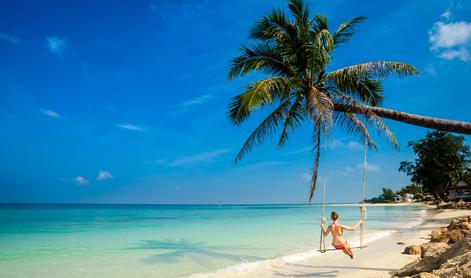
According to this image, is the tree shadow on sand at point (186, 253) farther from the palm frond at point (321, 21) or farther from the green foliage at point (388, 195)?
the green foliage at point (388, 195)

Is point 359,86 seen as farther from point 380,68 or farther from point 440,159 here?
point 440,159

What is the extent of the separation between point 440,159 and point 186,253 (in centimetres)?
4683

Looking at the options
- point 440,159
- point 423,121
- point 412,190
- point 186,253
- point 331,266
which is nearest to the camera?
point 423,121

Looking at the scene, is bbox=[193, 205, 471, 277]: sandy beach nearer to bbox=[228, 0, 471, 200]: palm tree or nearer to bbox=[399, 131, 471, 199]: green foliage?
bbox=[228, 0, 471, 200]: palm tree

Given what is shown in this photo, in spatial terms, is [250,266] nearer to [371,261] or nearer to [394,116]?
[371,261]

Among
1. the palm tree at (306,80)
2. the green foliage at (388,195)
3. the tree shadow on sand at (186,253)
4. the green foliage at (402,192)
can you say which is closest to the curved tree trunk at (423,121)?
the palm tree at (306,80)

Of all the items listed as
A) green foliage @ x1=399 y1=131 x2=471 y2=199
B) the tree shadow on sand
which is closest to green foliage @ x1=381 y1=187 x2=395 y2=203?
green foliage @ x1=399 y1=131 x2=471 y2=199

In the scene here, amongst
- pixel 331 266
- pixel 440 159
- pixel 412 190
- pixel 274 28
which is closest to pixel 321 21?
pixel 274 28

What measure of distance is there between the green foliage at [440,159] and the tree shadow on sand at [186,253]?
4403 centimetres

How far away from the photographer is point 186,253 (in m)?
11.9

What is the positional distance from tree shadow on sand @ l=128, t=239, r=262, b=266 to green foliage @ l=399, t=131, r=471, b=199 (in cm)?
4403

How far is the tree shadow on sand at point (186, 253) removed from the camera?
10375 mm

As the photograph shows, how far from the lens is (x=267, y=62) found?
31.5 ft

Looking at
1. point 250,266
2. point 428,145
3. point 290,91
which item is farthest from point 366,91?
point 428,145
